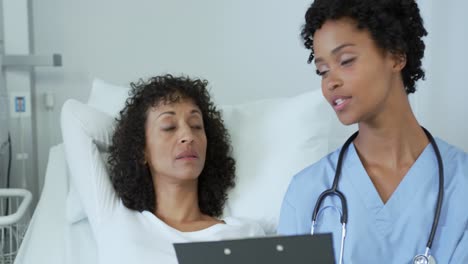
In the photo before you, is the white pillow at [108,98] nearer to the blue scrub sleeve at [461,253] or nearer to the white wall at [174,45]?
the white wall at [174,45]

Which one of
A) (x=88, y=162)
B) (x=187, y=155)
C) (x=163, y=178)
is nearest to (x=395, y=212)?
(x=187, y=155)

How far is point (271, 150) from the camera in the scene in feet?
5.57

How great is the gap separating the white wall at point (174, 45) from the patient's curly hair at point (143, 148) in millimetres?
539

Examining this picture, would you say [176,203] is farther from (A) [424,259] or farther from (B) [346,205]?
(A) [424,259]

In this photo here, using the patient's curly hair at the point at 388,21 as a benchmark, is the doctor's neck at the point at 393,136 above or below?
below

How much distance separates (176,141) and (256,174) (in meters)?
0.26

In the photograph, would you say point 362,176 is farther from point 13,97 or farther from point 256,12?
point 13,97

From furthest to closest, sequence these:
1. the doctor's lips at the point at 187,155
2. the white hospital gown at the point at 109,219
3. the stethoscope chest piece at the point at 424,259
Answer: the doctor's lips at the point at 187,155
the white hospital gown at the point at 109,219
the stethoscope chest piece at the point at 424,259

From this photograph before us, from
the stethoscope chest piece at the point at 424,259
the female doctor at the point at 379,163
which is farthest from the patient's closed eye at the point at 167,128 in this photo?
the stethoscope chest piece at the point at 424,259

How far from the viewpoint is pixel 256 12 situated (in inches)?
90.7

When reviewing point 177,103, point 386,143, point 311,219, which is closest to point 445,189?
point 386,143

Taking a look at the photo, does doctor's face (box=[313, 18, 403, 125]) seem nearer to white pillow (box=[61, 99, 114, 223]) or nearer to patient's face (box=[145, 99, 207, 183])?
patient's face (box=[145, 99, 207, 183])

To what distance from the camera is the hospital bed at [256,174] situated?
1.64 meters

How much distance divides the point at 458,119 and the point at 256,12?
103 centimetres
